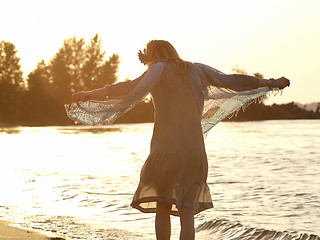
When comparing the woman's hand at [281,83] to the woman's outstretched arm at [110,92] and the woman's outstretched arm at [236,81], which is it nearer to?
the woman's outstretched arm at [236,81]

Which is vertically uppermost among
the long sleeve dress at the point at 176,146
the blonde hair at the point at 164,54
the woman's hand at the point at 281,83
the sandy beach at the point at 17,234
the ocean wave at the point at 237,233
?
the blonde hair at the point at 164,54

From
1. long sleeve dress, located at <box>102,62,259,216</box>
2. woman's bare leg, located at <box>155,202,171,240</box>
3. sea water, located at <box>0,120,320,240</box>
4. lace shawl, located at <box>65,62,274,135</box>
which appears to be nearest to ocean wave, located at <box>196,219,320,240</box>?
sea water, located at <box>0,120,320,240</box>

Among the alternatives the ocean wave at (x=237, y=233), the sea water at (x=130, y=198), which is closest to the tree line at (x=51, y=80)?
the sea water at (x=130, y=198)

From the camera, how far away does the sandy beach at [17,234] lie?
20.5ft

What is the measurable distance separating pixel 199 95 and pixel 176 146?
17.4 inches

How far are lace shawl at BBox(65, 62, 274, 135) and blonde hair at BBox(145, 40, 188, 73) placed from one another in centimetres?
7

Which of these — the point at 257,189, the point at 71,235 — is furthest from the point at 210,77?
the point at 257,189

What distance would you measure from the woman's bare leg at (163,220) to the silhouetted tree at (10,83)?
64618 mm

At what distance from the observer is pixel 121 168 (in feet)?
57.9

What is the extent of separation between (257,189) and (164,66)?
8.70 meters

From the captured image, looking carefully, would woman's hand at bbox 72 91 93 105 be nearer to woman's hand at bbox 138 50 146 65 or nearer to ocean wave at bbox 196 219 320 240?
woman's hand at bbox 138 50 146 65

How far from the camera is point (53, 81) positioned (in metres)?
76.1

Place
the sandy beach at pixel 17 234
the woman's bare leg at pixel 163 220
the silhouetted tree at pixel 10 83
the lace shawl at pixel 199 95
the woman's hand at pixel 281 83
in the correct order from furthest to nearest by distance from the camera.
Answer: the silhouetted tree at pixel 10 83
the sandy beach at pixel 17 234
the woman's hand at pixel 281 83
the woman's bare leg at pixel 163 220
the lace shawl at pixel 199 95

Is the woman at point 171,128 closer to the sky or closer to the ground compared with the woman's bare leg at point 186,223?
closer to the sky
